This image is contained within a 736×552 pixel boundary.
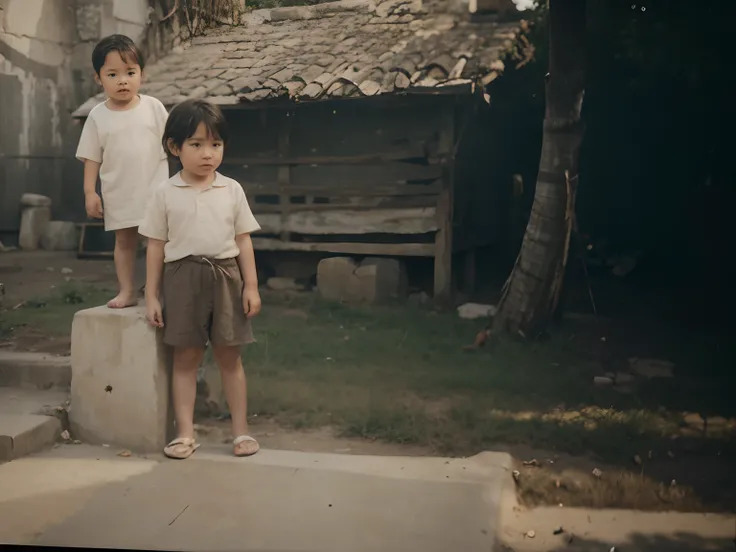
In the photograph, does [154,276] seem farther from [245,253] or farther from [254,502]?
[254,502]

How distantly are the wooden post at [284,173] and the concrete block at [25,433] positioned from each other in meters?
3.62

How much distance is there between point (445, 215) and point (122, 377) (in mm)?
3736

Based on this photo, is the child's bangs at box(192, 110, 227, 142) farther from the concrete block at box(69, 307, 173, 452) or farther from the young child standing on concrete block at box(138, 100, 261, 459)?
the concrete block at box(69, 307, 173, 452)

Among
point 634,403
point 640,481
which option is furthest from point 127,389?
point 634,403

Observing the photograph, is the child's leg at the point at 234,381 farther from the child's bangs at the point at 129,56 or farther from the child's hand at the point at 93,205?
the child's bangs at the point at 129,56

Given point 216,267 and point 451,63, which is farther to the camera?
point 451,63

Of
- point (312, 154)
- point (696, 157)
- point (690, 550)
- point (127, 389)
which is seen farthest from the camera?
point (312, 154)

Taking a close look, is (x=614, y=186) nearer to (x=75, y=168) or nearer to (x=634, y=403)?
(x=634, y=403)

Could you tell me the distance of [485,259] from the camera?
745 centimetres

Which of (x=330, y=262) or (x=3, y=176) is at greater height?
(x=3, y=176)

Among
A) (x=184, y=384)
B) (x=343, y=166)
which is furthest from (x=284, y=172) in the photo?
(x=184, y=384)

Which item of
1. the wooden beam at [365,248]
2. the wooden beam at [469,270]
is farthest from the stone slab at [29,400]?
the wooden beam at [469,270]

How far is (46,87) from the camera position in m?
3.08

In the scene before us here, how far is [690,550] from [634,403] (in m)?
1.40
